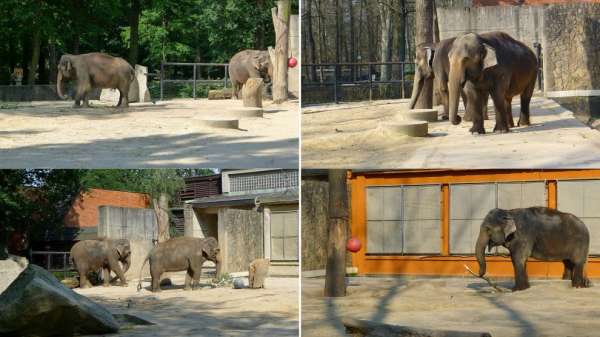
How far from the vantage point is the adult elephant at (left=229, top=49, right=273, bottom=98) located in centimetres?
1620

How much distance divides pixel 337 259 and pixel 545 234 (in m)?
1.99

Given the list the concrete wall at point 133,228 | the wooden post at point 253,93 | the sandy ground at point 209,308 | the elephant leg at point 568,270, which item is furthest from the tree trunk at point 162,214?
the elephant leg at point 568,270

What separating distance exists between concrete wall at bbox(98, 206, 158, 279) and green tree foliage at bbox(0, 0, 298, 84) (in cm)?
556

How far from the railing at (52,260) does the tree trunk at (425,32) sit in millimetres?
3971

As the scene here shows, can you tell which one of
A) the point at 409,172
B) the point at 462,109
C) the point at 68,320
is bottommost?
the point at 68,320

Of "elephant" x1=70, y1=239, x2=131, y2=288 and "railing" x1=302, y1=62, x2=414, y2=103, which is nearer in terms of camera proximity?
"elephant" x1=70, y1=239, x2=131, y2=288

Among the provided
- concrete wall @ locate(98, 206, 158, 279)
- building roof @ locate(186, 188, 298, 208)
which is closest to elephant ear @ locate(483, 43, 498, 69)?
building roof @ locate(186, 188, 298, 208)

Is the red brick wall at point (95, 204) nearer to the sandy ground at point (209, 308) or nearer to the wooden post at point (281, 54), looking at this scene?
the sandy ground at point (209, 308)

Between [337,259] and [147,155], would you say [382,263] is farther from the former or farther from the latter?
[147,155]

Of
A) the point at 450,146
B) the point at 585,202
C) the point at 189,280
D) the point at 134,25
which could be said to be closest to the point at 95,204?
the point at 189,280

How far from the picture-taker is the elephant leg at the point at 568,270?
864 cm

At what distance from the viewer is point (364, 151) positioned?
8297 millimetres

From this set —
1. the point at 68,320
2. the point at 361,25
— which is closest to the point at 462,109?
the point at 68,320

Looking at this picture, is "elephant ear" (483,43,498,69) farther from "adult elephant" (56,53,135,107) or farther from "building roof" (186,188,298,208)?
"adult elephant" (56,53,135,107)
